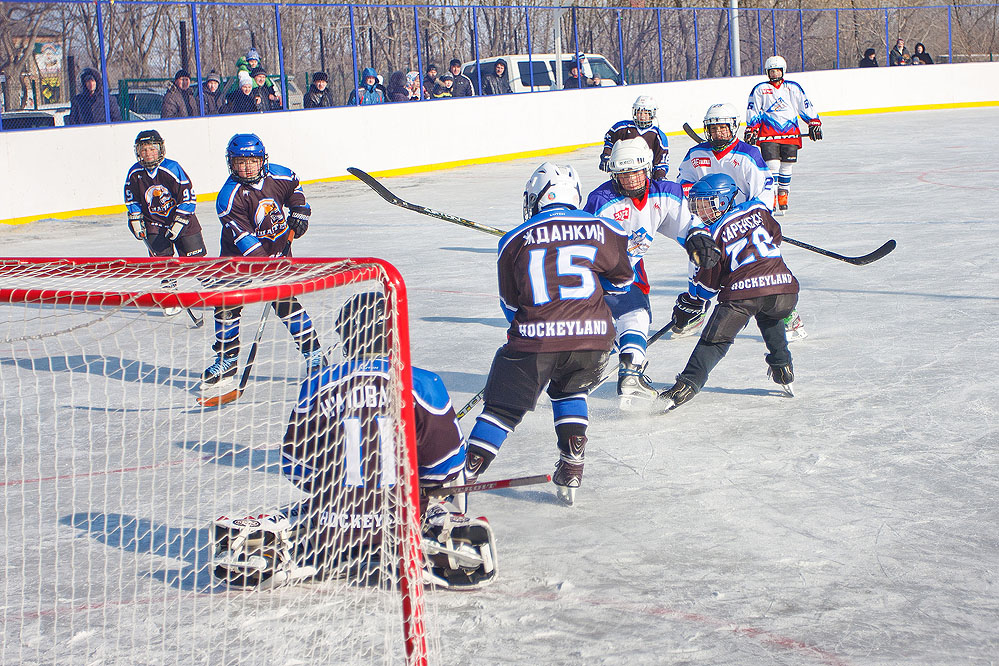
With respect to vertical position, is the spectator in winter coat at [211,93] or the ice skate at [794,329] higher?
the spectator in winter coat at [211,93]

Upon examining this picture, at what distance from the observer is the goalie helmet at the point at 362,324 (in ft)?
9.21

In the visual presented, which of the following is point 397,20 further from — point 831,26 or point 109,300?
point 109,300

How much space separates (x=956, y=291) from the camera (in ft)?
20.3

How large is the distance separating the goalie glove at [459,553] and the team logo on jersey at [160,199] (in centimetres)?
422

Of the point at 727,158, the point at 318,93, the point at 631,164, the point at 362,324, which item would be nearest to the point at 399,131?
the point at 318,93

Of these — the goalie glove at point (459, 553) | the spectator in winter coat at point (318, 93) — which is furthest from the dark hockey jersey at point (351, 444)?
the spectator in winter coat at point (318, 93)

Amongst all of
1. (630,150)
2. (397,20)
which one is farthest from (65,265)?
(397,20)

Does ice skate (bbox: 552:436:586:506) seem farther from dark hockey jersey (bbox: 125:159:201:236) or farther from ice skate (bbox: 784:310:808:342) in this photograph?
dark hockey jersey (bbox: 125:159:201:236)

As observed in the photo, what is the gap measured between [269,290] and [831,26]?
22.9 meters

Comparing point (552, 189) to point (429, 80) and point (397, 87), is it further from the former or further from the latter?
point (429, 80)

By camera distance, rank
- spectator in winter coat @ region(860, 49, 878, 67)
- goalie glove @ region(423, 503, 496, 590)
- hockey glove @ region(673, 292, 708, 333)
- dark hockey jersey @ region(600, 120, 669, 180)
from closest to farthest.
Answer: goalie glove @ region(423, 503, 496, 590)
hockey glove @ region(673, 292, 708, 333)
dark hockey jersey @ region(600, 120, 669, 180)
spectator in winter coat @ region(860, 49, 878, 67)

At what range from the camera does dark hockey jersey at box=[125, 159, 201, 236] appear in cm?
651

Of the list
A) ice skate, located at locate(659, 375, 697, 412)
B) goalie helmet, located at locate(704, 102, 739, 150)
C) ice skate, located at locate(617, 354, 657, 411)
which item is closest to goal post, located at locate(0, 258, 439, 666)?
ice skate, located at locate(617, 354, 657, 411)

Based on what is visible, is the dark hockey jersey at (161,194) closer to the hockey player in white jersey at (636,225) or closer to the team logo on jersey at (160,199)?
the team logo on jersey at (160,199)
